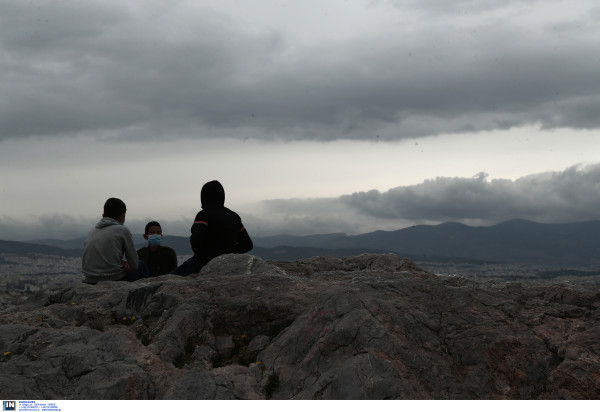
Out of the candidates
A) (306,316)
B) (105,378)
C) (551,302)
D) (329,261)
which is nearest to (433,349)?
(306,316)

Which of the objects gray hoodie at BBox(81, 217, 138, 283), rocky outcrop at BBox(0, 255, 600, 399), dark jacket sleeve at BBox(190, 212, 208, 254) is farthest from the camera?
dark jacket sleeve at BBox(190, 212, 208, 254)

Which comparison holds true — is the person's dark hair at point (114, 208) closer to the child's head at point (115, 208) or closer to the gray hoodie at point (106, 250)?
the child's head at point (115, 208)

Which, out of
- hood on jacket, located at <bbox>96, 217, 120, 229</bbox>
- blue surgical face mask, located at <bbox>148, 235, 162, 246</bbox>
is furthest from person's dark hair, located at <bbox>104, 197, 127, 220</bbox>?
blue surgical face mask, located at <bbox>148, 235, 162, 246</bbox>

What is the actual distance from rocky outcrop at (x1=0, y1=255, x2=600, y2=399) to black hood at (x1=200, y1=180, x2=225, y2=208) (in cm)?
427

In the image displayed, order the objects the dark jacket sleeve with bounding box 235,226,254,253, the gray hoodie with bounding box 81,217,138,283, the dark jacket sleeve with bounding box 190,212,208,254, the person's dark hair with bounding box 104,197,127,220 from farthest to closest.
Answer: the dark jacket sleeve with bounding box 235,226,254,253 → the dark jacket sleeve with bounding box 190,212,208,254 → the person's dark hair with bounding box 104,197,127,220 → the gray hoodie with bounding box 81,217,138,283

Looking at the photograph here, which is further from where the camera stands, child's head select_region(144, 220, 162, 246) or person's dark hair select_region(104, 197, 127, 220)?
child's head select_region(144, 220, 162, 246)

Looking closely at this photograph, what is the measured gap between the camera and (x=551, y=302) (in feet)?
33.6

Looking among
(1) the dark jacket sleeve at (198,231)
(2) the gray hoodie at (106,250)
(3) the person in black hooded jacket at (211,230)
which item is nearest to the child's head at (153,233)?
(3) the person in black hooded jacket at (211,230)

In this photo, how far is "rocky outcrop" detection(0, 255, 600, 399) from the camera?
24.5 feet

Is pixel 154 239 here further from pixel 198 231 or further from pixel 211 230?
pixel 198 231

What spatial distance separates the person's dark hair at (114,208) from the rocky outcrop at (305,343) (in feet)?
9.63

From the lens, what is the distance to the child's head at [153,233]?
17.0 meters

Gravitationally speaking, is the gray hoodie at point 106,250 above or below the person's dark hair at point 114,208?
below

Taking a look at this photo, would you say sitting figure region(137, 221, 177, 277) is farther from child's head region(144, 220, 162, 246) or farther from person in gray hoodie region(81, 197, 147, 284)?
person in gray hoodie region(81, 197, 147, 284)
